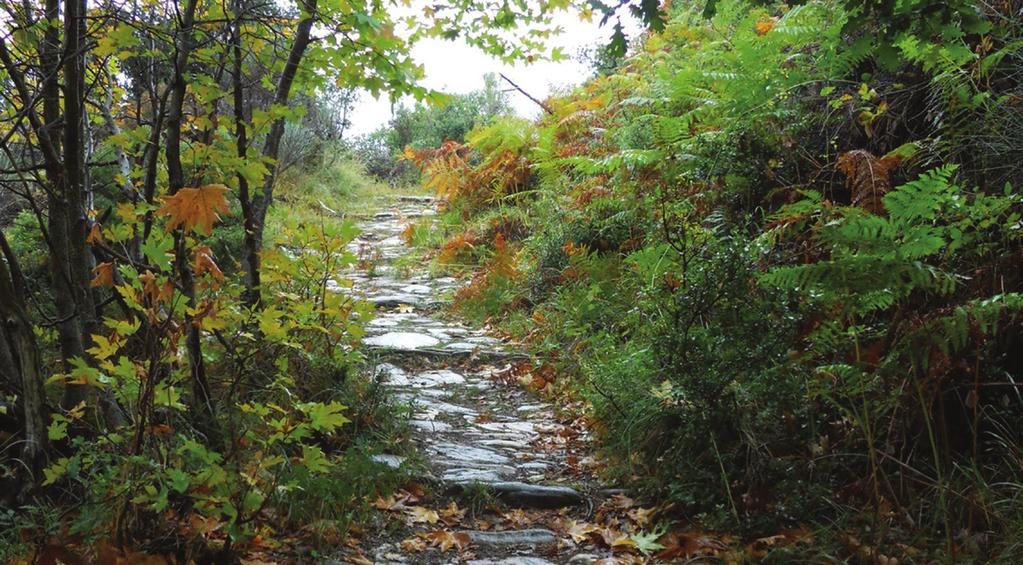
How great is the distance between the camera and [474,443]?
382cm

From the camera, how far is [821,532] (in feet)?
7.45

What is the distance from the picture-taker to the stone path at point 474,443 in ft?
8.74

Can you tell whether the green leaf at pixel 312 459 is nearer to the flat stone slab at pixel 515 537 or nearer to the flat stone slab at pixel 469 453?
the flat stone slab at pixel 515 537

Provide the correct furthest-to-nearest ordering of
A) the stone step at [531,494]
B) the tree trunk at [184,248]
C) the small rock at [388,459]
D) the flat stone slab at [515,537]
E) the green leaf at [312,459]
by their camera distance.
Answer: the small rock at [388,459], the stone step at [531,494], the flat stone slab at [515,537], the tree trunk at [184,248], the green leaf at [312,459]

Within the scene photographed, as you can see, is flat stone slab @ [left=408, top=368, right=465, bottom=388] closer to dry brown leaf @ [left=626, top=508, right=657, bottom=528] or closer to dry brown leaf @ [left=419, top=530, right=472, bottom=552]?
dry brown leaf @ [left=419, top=530, right=472, bottom=552]

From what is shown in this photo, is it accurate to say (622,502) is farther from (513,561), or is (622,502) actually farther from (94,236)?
(94,236)

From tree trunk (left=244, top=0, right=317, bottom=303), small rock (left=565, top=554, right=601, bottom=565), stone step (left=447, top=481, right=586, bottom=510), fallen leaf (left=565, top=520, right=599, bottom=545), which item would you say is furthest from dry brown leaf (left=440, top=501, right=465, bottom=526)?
tree trunk (left=244, top=0, right=317, bottom=303)

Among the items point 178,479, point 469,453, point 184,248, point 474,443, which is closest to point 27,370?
point 184,248

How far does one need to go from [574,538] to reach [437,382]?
2.41m

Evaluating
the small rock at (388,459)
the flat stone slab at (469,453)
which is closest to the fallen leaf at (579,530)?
the flat stone slab at (469,453)

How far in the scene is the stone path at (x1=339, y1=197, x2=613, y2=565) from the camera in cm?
266

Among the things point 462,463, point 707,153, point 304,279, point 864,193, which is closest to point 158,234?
point 304,279

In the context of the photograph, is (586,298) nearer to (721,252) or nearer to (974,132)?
(721,252)

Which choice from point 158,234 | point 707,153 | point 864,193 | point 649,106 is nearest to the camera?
point 158,234
